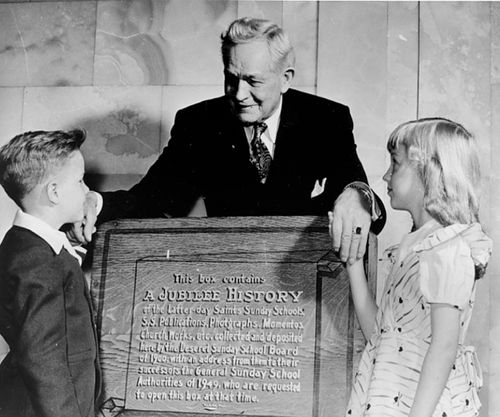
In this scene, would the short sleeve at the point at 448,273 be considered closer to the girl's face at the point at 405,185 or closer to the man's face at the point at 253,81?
the girl's face at the point at 405,185

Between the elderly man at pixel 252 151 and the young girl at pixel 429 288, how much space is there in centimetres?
49

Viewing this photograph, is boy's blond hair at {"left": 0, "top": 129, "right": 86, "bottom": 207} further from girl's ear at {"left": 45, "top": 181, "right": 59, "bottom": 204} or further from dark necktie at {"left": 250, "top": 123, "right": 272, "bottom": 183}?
dark necktie at {"left": 250, "top": 123, "right": 272, "bottom": 183}

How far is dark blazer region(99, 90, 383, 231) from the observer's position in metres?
2.79

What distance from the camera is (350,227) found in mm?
2457

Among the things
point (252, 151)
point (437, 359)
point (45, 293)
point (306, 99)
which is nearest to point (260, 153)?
point (252, 151)

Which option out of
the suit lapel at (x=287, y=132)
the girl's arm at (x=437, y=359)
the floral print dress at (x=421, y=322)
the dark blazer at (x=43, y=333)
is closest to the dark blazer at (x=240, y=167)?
the suit lapel at (x=287, y=132)

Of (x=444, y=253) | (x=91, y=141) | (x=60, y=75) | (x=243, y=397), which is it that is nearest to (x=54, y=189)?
(x=91, y=141)

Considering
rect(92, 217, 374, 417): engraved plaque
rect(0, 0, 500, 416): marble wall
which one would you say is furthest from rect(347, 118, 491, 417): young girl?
rect(0, 0, 500, 416): marble wall

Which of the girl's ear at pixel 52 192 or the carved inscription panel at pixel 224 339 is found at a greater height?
the girl's ear at pixel 52 192

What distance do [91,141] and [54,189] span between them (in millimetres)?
375

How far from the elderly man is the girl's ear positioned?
166 millimetres

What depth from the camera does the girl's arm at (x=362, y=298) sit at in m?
2.38

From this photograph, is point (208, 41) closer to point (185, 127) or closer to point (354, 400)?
point (185, 127)

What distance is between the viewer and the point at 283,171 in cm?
283
